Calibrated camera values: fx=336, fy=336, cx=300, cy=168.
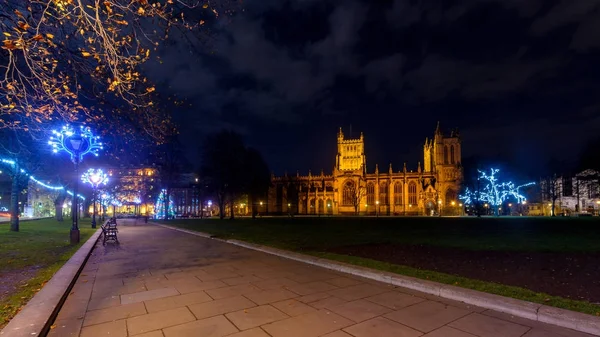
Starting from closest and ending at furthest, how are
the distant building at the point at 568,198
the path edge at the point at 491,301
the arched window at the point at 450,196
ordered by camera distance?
the path edge at the point at 491,301, the distant building at the point at 568,198, the arched window at the point at 450,196

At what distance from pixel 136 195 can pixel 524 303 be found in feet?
221

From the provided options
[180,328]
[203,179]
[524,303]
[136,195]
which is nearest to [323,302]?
[180,328]

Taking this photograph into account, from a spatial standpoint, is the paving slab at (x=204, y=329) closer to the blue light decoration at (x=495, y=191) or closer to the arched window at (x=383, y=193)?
the blue light decoration at (x=495, y=191)

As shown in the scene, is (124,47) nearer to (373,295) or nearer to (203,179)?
(373,295)

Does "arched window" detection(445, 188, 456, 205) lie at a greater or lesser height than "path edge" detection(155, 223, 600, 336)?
lesser

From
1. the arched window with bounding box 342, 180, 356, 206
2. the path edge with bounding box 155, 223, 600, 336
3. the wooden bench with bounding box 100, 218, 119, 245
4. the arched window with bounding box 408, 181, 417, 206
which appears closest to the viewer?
the path edge with bounding box 155, 223, 600, 336

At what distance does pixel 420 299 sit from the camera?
→ 6434 millimetres

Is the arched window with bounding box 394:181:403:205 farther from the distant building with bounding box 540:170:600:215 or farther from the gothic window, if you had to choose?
the distant building with bounding box 540:170:600:215

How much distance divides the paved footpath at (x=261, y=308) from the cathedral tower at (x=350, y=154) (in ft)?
348

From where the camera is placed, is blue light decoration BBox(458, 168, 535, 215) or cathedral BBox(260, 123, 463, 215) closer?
blue light decoration BBox(458, 168, 535, 215)

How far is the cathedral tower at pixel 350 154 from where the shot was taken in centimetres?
11431

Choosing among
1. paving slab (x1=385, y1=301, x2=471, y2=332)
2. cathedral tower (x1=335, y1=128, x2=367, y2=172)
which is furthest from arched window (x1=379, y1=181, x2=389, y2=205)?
paving slab (x1=385, y1=301, x2=471, y2=332)

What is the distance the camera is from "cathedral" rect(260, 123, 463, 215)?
316ft

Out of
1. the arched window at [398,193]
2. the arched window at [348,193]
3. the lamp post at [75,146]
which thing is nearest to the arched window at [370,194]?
the arched window at [348,193]
